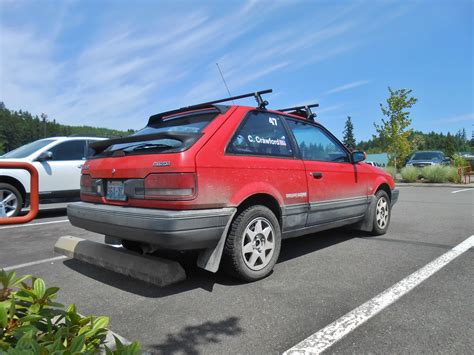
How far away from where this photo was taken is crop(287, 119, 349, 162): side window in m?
4.08

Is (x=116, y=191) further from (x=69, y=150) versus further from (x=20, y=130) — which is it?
(x=20, y=130)

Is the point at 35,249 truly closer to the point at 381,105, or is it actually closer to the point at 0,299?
the point at 0,299

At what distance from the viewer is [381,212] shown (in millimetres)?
5332

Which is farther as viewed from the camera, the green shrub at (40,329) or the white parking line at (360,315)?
the white parking line at (360,315)

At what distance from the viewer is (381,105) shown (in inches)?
1038

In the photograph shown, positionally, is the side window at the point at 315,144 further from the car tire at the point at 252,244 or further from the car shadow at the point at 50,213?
the car shadow at the point at 50,213

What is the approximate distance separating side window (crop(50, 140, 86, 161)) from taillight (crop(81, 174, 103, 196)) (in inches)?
170

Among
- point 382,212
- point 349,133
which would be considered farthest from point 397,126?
point 349,133

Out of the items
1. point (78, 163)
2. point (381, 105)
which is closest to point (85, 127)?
point (381, 105)

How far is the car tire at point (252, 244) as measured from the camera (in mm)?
3100

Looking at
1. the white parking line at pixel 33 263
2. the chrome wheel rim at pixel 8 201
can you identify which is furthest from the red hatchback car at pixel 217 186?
the chrome wheel rim at pixel 8 201

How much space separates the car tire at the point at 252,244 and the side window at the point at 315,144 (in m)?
1.01

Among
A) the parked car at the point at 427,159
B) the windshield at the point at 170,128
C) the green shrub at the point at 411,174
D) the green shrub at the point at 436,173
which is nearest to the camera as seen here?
A: the windshield at the point at 170,128

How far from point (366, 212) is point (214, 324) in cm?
328
